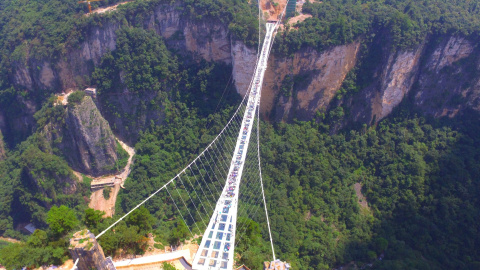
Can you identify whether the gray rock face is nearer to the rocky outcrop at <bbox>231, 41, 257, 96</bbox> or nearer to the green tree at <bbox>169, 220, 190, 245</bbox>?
the rocky outcrop at <bbox>231, 41, 257, 96</bbox>

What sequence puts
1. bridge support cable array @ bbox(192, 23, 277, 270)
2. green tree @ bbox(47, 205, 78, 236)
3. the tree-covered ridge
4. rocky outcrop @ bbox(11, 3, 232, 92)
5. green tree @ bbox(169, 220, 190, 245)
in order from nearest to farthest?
green tree @ bbox(47, 205, 78, 236) < bridge support cable array @ bbox(192, 23, 277, 270) < green tree @ bbox(169, 220, 190, 245) < the tree-covered ridge < rocky outcrop @ bbox(11, 3, 232, 92)

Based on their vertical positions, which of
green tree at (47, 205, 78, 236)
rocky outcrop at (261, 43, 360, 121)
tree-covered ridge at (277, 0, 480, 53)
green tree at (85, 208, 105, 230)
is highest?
tree-covered ridge at (277, 0, 480, 53)

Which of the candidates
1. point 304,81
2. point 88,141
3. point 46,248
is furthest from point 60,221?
point 304,81

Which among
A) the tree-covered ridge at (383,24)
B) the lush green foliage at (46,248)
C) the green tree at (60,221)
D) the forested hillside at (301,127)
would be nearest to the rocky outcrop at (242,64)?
the forested hillside at (301,127)

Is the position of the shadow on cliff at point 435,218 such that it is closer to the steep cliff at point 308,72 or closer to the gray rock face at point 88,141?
the steep cliff at point 308,72

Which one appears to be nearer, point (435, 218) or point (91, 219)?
point (91, 219)

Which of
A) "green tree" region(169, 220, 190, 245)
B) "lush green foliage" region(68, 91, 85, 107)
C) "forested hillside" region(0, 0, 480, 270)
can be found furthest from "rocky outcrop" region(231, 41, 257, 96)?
"green tree" region(169, 220, 190, 245)

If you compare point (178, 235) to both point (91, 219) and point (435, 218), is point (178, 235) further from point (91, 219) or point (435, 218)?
point (435, 218)
